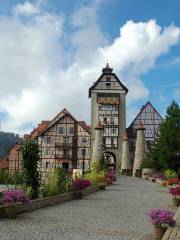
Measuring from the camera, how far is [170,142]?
46.9m

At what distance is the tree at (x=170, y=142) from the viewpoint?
4694 centimetres

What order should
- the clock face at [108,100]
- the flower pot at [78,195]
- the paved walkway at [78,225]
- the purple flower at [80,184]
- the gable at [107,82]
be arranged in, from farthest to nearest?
the gable at [107,82], the clock face at [108,100], the purple flower at [80,184], the flower pot at [78,195], the paved walkway at [78,225]

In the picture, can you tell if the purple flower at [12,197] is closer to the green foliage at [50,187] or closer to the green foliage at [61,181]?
the green foliage at [50,187]

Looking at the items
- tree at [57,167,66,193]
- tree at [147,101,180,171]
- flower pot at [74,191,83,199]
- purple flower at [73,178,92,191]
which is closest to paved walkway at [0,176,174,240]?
tree at [57,167,66,193]

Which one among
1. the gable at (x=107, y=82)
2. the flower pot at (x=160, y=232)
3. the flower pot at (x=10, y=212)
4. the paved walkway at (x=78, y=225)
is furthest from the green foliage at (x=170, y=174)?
the flower pot at (x=160, y=232)

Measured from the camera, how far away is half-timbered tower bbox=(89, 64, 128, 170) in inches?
2940

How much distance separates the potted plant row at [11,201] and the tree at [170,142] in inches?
1355

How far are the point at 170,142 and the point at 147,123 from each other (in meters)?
27.3

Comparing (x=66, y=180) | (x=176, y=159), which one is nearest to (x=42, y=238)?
(x=66, y=180)

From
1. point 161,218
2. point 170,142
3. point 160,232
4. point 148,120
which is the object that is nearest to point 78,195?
point 161,218

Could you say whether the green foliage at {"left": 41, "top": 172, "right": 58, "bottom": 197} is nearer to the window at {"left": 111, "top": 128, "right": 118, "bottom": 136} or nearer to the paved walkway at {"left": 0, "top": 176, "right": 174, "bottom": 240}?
the paved walkway at {"left": 0, "top": 176, "right": 174, "bottom": 240}

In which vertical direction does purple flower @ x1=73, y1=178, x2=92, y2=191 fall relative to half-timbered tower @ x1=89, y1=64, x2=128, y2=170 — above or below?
below

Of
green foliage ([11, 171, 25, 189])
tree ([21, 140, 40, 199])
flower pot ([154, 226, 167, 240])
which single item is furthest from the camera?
green foliage ([11, 171, 25, 189])

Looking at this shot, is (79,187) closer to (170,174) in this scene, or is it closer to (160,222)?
(160,222)
